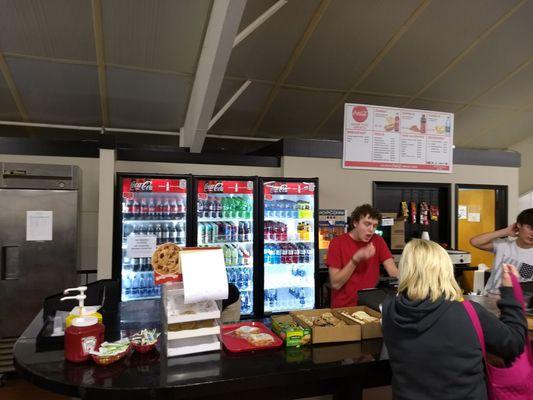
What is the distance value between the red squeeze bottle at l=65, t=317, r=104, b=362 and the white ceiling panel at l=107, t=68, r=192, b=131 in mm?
3999

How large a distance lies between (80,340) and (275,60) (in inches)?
170

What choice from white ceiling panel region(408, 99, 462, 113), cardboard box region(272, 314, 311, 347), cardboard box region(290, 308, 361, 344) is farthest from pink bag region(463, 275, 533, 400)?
white ceiling panel region(408, 99, 462, 113)

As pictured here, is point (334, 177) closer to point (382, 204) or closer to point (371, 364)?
point (382, 204)

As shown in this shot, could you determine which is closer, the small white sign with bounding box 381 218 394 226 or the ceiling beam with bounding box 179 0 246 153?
the ceiling beam with bounding box 179 0 246 153

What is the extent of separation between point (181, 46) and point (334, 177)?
2.49m

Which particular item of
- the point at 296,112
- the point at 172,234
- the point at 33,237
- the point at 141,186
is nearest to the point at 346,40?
the point at 296,112

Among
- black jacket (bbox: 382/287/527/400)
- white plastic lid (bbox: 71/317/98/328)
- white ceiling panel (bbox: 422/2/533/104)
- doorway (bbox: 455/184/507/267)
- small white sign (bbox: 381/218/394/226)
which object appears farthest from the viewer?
doorway (bbox: 455/184/507/267)

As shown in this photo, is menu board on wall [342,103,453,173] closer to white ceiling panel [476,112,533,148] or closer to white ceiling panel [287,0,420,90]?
white ceiling panel [287,0,420,90]

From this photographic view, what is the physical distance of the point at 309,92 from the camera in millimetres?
5809

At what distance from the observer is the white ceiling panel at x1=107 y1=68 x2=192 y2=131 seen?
498 centimetres

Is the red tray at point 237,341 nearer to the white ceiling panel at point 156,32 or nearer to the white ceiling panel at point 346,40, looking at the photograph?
the white ceiling panel at point 156,32

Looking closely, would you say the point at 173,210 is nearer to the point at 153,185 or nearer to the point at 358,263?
the point at 153,185

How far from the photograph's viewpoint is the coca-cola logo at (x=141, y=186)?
384 centimetres

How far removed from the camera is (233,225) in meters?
4.24
